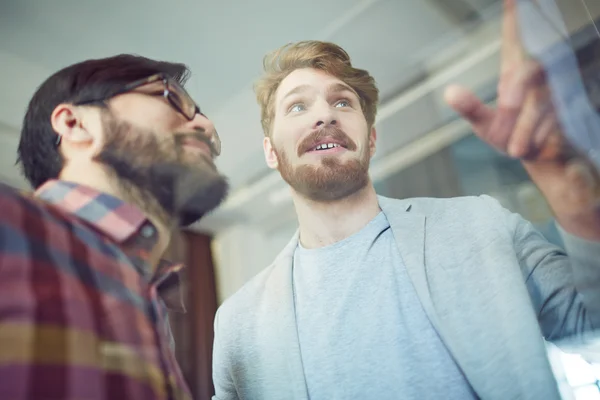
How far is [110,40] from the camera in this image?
0.97 m

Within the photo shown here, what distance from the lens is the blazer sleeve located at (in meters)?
0.87

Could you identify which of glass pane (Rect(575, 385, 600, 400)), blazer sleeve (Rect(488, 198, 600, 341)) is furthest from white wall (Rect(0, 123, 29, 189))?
glass pane (Rect(575, 385, 600, 400))

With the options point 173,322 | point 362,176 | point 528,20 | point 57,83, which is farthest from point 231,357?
point 528,20

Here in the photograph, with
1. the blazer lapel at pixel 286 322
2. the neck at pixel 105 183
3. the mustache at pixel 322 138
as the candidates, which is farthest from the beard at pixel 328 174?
the neck at pixel 105 183

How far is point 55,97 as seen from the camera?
0.88 meters

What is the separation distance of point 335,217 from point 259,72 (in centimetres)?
36

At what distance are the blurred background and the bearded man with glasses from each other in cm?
5

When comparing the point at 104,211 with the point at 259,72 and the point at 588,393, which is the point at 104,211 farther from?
→ the point at 588,393

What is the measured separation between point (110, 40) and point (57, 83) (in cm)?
15

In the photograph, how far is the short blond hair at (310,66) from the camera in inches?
40.7

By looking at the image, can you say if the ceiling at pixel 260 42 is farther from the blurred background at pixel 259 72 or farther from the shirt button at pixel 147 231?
the shirt button at pixel 147 231

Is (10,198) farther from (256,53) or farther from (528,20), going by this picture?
(528,20)

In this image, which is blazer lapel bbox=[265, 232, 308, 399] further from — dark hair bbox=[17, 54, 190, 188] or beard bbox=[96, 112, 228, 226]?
dark hair bbox=[17, 54, 190, 188]

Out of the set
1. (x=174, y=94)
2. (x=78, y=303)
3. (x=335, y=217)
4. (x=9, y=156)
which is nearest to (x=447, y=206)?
(x=335, y=217)
